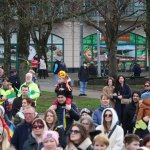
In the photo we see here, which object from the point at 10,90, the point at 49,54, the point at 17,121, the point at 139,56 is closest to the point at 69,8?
the point at 10,90

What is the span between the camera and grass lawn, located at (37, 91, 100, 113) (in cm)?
2183

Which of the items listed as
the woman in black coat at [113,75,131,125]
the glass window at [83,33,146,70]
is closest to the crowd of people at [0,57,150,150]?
the woman in black coat at [113,75,131,125]

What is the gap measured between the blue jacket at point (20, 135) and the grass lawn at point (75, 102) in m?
11.2

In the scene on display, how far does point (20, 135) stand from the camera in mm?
9328

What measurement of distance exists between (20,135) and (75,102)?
14.6 m

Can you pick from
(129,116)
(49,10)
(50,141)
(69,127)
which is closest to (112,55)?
(49,10)

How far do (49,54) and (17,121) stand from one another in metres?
38.9

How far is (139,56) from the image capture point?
5272cm

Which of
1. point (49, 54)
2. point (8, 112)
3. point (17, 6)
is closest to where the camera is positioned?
point (8, 112)

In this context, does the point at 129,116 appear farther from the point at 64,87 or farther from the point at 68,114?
the point at 68,114

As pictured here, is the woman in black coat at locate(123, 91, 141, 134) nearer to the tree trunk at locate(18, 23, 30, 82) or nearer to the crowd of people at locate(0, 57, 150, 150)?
the crowd of people at locate(0, 57, 150, 150)

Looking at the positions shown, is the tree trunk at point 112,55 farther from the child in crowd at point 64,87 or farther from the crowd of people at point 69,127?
the child in crowd at point 64,87

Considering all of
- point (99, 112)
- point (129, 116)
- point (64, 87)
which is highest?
point (64, 87)

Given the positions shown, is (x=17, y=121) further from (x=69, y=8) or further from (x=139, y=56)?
(x=139, y=56)
